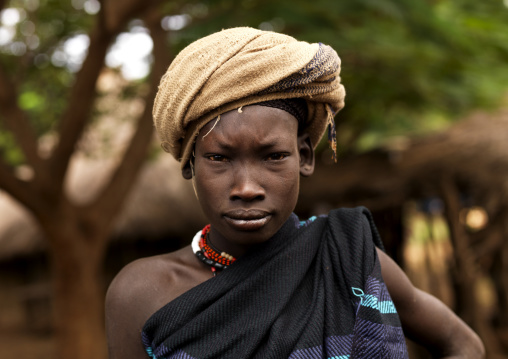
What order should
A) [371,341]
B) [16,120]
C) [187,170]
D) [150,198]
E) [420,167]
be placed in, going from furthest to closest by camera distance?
[150,198]
[420,167]
[16,120]
[187,170]
[371,341]

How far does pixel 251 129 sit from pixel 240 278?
0.39 meters

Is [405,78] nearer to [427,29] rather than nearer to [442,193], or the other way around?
[427,29]

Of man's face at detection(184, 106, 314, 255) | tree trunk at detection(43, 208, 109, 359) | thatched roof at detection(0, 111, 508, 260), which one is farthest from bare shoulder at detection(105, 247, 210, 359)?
thatched roof at detection(0, 111, 508, 260)

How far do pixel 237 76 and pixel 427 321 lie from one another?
885 mm

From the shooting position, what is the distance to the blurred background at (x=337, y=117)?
476 cm

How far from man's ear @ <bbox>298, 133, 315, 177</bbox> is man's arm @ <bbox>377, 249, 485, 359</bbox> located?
310mm

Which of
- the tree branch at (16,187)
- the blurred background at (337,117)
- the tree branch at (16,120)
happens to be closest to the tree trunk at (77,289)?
the blurred background at (337,117)

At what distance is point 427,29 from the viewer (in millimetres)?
4332

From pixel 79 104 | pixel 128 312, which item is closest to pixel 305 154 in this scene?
pixel 128 312

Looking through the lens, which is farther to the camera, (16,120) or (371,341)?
(16,120)

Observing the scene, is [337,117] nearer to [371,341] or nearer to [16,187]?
[16,187]

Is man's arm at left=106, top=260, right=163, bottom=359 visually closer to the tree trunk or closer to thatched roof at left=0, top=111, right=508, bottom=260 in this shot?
the tree trunk

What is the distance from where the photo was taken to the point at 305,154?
1652 mm

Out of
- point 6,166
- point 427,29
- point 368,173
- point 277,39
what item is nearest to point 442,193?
point 368,173
